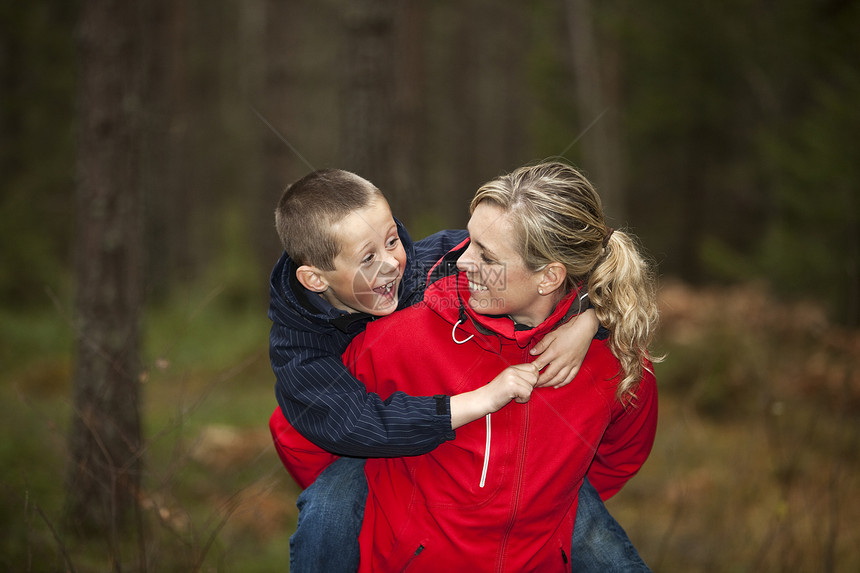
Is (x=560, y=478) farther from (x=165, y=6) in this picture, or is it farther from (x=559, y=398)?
(x=165, y=6)

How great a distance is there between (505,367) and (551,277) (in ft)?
1.18

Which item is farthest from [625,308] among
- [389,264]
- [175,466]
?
[175,466]

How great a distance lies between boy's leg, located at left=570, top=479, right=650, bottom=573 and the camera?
238cm

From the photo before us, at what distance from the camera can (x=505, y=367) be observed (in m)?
2.32

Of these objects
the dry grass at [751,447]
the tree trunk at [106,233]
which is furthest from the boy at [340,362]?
the tree trunk at [106,233]

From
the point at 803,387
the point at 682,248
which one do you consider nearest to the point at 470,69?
the point at 682,248

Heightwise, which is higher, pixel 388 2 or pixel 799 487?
pixel 388 2

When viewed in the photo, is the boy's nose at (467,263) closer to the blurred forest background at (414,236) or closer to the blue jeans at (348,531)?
the blurred forest background at (414,236)

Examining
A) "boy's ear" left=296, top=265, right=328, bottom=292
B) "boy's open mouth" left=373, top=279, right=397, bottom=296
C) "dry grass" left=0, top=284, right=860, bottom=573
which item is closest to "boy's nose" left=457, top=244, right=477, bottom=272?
"boy's open mouth" left=373, top=279, right=397, bottom=296

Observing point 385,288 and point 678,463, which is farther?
point 678,463

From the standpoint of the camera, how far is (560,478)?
7.38 ft

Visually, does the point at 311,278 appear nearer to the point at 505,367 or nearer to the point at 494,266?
the point at 494,266

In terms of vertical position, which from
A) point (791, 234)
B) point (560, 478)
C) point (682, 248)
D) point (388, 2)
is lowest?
point (682, 248)

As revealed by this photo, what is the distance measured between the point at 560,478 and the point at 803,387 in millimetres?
5550
